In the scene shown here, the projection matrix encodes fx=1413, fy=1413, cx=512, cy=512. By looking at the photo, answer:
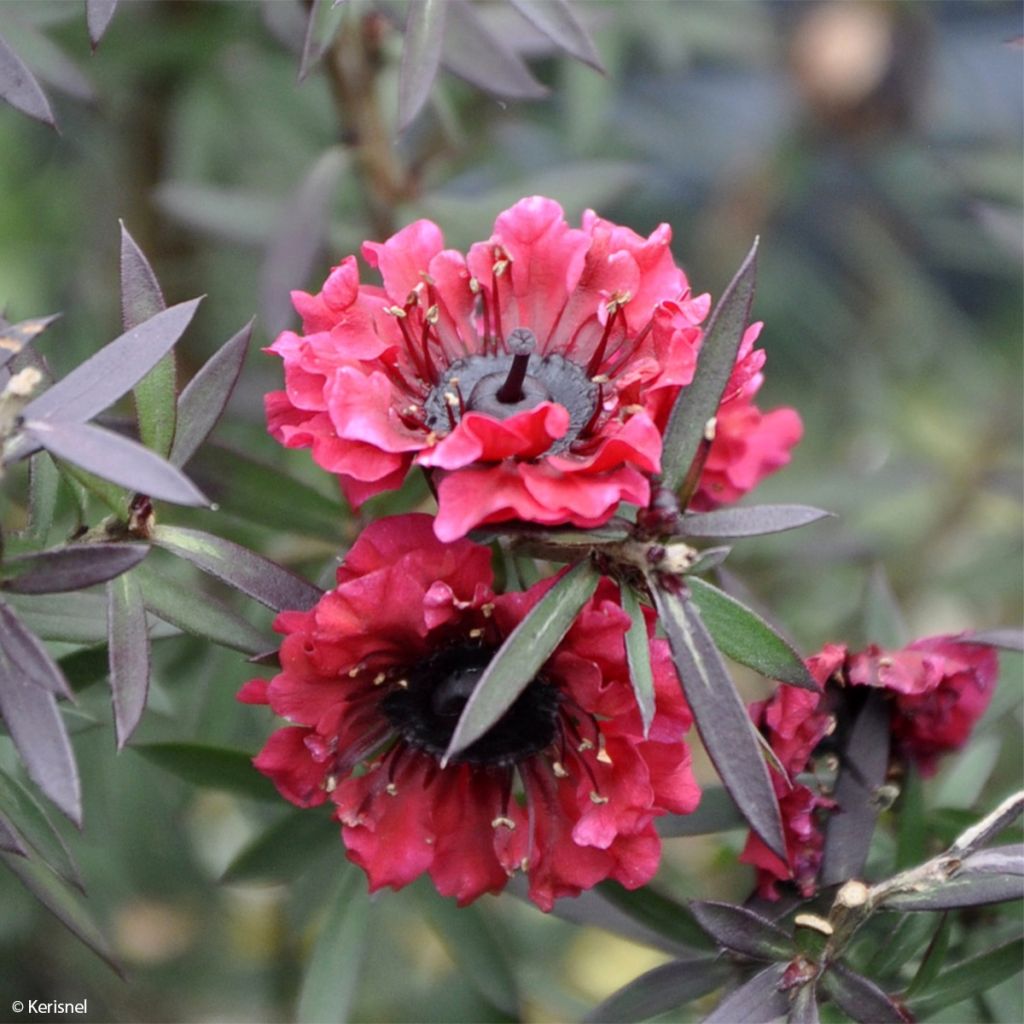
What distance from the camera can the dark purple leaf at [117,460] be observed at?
0.51 meters

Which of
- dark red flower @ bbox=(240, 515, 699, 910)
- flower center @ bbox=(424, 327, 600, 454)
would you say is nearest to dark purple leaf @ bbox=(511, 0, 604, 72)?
flower center @ bbox=(424, 327, 600, 454)

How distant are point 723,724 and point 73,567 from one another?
26cm

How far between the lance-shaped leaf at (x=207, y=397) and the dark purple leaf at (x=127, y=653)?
0.07 meters

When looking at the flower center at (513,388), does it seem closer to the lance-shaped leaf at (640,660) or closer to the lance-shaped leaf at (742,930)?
the lance-shaped leaf at (640,660)

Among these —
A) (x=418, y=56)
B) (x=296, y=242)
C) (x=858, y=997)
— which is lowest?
(x=858, y=997)

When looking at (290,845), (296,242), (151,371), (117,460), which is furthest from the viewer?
(296,242)

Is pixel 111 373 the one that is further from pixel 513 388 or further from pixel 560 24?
pixel 560 24

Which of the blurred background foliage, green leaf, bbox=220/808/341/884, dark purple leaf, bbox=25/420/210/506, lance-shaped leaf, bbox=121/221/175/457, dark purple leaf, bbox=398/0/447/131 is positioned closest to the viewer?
dark purple leaf, bbox=25/420/210/506

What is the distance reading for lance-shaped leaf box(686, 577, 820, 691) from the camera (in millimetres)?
584

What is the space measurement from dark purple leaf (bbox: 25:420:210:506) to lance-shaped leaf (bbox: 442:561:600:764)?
0.41 ft

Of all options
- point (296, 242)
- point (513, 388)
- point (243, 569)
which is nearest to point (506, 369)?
point (513, 388)

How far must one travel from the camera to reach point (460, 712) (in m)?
0.65

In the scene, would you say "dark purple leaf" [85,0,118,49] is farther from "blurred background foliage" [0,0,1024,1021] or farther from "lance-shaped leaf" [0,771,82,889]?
"lance-shaped leaf" [0,771,82,889]

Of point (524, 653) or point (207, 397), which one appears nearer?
point (524, 653)
